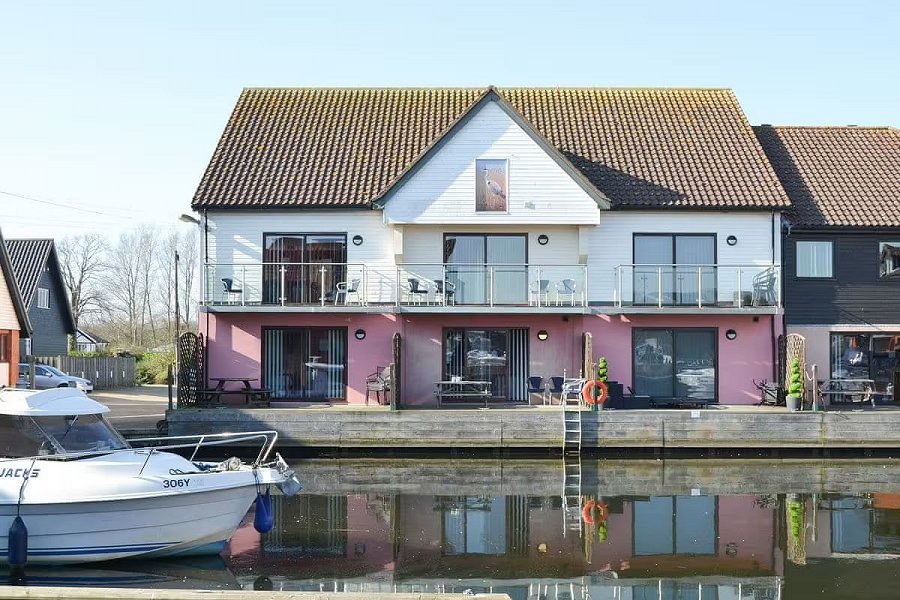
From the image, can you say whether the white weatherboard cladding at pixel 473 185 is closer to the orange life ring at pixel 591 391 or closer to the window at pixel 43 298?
the orange life ring at pixel 591 391

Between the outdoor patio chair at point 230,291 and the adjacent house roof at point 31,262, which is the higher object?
the adjacent house roof at point 31,262

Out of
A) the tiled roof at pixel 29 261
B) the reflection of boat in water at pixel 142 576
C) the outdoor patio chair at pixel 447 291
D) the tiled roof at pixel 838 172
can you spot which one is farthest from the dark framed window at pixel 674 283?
→ the tiled roof at pixel 29 261

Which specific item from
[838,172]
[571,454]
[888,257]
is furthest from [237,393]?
[838,172]

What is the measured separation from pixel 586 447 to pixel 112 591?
15.6 m

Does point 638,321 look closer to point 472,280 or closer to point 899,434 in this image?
point 472,280

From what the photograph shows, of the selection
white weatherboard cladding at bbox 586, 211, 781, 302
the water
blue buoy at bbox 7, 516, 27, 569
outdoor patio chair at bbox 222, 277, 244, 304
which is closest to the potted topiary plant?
the water

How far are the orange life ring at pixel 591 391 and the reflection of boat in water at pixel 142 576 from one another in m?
12.3

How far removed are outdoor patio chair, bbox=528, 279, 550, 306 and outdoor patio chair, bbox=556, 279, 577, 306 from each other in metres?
0.26

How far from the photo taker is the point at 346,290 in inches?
1050

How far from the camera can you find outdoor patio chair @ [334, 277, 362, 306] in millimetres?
26578

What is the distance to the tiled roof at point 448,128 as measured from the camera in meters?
27.5

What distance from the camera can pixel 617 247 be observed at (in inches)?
1078

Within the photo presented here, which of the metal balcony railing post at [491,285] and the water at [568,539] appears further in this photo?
the metal balcony railing post at [491,285]

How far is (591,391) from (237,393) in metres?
8.88
